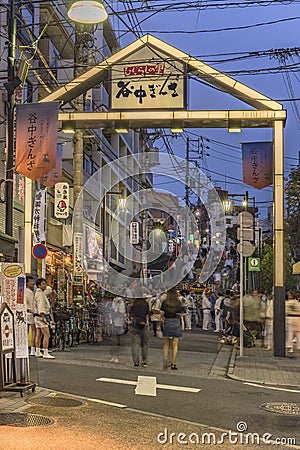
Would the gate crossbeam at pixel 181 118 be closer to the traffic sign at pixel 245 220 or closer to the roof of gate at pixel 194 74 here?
the roof of gate at pixel 194 74

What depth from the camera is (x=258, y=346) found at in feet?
71.1

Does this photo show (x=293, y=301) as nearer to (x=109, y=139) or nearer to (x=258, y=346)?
(x=258, y=346)

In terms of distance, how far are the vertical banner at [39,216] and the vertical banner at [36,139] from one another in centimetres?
720

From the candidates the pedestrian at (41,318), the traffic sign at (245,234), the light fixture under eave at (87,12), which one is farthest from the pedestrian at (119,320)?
the light fixture under eave at (87,12)

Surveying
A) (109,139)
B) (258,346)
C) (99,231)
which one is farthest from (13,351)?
(109,139)

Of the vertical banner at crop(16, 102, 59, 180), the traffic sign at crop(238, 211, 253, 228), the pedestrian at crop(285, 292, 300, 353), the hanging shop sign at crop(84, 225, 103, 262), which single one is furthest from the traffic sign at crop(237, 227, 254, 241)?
the hanging shop sign at crop(84, 225, 103, 262)

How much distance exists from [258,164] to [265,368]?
6.88 m

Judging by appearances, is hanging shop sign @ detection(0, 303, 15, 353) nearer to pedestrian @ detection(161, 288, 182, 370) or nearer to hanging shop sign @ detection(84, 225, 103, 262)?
pedestrian @ detection(161, 288, 182, 370)

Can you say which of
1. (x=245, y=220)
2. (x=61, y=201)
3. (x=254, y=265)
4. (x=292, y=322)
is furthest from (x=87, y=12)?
(x=254, y=265)

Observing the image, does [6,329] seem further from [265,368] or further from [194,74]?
[194,74]

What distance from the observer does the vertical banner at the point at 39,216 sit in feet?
81.5

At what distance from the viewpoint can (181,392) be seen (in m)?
11.8

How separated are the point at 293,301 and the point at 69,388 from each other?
919cm

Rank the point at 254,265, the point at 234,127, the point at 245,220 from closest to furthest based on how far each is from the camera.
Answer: the point at 245,220
the point at 234,127
the point at 254,265
